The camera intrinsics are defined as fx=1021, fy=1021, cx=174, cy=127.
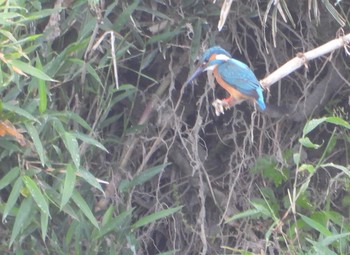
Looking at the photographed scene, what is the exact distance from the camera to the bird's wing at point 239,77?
3.24 meters

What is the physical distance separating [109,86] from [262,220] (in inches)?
30.0

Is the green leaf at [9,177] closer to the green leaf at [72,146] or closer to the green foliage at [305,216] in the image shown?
the green leaf at [72,146]

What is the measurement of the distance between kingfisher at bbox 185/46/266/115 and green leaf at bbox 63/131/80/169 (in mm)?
508

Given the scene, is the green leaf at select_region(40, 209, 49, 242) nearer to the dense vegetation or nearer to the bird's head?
the dense vegetation

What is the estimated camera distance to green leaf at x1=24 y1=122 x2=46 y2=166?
9.62ft

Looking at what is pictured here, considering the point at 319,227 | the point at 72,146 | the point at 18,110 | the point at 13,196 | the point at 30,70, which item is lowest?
the point at 319,227

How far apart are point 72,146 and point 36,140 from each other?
0.11 m

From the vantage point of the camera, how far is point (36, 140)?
295 centimetres

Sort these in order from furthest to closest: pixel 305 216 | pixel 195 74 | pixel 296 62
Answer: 1. pixel 195 74
2. pixel 305 216
3. pixel 296 62

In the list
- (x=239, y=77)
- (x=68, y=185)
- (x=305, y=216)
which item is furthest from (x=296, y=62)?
(x=68, y=185)

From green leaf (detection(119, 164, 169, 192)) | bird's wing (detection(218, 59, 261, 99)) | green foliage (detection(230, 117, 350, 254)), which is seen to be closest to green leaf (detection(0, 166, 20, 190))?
green leaf (detection(119, 164, 169, 192))

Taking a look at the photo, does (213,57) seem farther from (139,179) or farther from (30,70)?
(30,70)

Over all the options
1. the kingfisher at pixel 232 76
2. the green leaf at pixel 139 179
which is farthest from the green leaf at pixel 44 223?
the kingfisher at pixel 232 76

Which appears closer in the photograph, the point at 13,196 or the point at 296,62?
the point at 296,62
